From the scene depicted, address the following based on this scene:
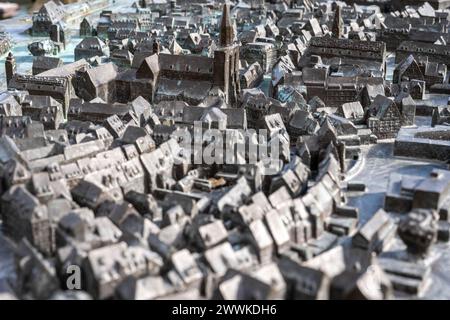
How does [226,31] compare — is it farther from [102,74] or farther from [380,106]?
[380,106]

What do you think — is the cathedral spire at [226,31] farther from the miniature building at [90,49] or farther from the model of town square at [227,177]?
the miniature building at [90,49]

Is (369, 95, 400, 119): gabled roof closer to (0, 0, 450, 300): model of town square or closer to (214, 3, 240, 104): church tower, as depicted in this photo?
(0, 0, 450, 300): model of town square

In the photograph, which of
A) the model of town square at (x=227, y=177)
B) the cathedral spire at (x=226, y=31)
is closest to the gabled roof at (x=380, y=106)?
the model of town square at (x=227, y=177)

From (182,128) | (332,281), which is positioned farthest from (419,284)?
(182,128)

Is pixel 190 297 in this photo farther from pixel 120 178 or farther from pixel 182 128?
pixel 182 128

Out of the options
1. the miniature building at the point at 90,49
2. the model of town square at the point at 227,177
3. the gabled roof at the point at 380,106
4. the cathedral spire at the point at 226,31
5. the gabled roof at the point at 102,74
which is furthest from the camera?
the miniature building at the point at 90,49

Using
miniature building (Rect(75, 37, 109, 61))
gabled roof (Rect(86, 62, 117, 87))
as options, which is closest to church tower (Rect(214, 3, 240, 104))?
gabled roof (Rect(86, 62, 117, 87))
